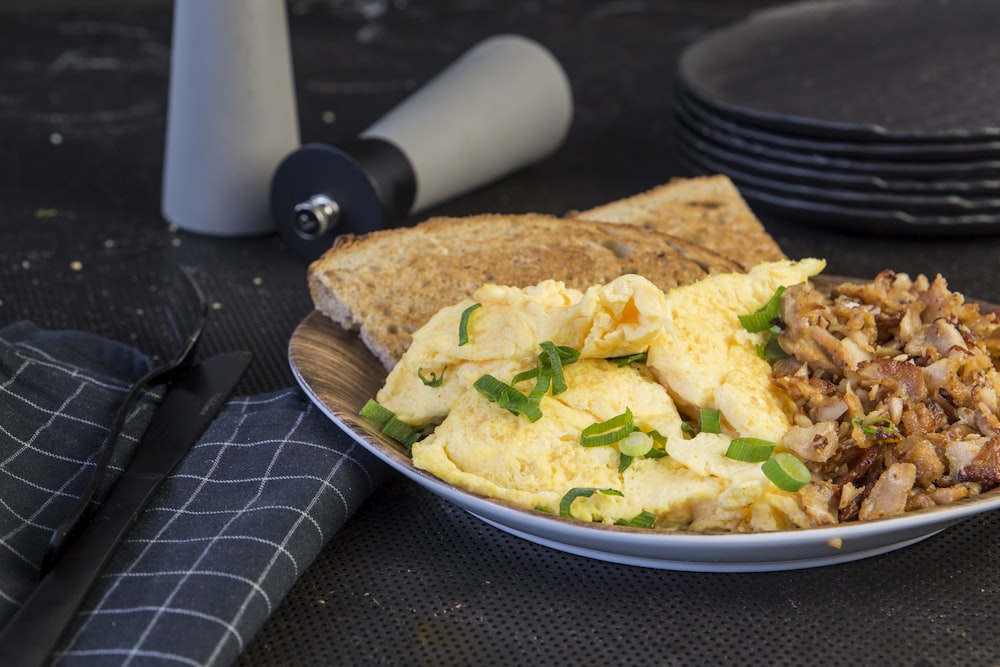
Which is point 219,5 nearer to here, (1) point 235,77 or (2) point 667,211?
(1) point 235,77

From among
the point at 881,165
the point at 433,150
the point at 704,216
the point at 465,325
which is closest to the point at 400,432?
the point at 465,325

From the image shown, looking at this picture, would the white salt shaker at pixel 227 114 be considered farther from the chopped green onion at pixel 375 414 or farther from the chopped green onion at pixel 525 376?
the chopped green onion at pixel 525 376

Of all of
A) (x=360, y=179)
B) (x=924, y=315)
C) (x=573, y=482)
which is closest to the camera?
(x=573, y=482)

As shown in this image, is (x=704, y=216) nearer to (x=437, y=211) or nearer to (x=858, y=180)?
(x=858, y=180)

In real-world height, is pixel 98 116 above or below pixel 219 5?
below

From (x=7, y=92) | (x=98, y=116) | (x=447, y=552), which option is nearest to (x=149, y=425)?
(x=447, y=552)
